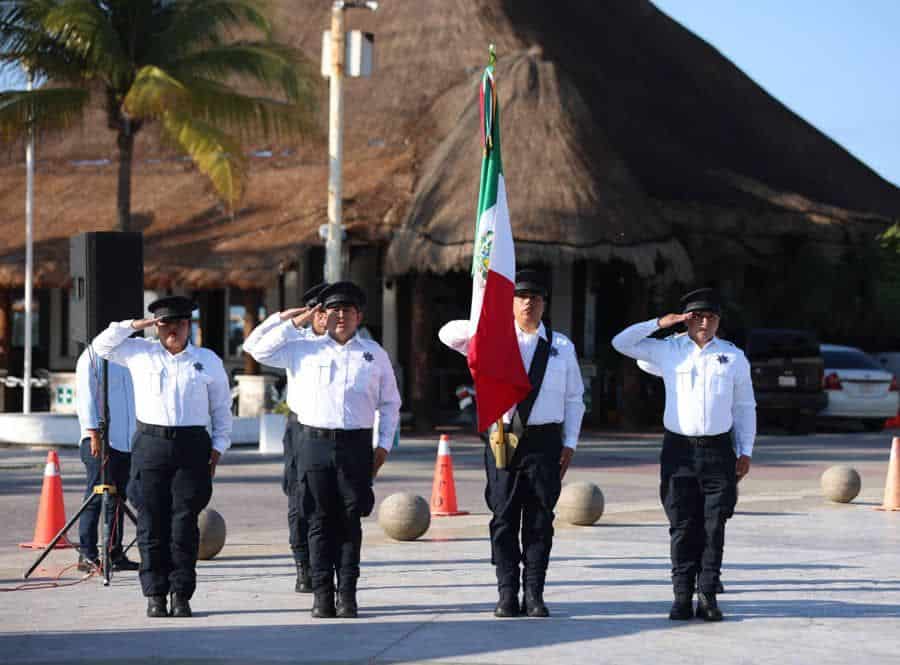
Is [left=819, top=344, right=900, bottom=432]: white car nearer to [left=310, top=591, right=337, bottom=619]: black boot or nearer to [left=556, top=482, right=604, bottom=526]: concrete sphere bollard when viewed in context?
[left=556, top=482, right=604, bottom=526]: concrete sphere bollard

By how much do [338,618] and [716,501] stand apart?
2.24 m

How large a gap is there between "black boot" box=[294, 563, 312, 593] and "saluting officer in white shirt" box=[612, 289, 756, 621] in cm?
227

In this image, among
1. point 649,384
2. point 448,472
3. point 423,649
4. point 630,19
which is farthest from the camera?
point 630,19

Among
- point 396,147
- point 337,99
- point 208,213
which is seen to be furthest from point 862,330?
point 337,99

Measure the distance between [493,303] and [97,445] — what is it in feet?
10.9

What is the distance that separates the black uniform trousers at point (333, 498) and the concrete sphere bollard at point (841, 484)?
323 inches

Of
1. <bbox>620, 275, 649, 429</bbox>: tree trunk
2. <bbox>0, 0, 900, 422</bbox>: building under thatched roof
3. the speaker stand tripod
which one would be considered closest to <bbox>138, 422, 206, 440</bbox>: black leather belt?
the speaker stand tripod

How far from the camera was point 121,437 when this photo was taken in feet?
38.1

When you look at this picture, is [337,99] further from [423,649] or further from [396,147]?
[423,649]

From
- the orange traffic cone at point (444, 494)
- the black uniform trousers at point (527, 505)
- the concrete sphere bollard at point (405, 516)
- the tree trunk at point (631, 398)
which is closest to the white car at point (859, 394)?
the tree trunk at point (631, 398)

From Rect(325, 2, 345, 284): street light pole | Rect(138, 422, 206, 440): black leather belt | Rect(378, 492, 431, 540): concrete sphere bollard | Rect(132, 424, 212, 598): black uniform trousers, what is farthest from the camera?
Rect(325, 2, 345, 284): street light pole

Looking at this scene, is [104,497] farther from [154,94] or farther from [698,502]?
[154,94]

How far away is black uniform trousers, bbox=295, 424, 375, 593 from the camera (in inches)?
366

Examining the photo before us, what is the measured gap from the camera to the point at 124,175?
2617cm
